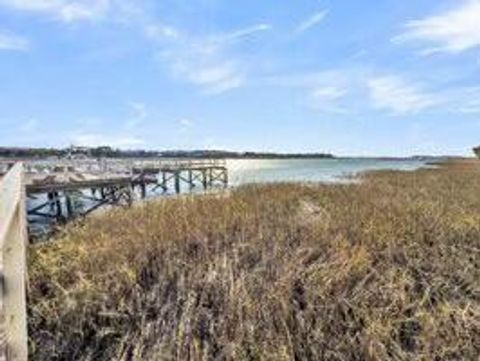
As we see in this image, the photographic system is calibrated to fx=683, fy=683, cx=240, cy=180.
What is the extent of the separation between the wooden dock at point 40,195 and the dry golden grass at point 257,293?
2.71 feet

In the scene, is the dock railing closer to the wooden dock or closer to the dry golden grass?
the wooden dock

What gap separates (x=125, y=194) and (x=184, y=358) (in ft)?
100

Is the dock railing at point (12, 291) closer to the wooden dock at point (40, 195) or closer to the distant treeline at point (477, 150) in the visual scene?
the wooden dock at point (40, 195)

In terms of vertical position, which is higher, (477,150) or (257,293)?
(257,293)

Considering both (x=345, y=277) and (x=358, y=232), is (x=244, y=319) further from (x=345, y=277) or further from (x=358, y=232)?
(x=358, y=232)

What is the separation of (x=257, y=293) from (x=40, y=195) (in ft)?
118

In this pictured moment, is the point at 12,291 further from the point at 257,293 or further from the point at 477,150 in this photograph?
the point at 477,150

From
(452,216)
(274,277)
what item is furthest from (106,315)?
(452,216)

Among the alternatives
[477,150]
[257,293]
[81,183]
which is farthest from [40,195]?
[477,150]

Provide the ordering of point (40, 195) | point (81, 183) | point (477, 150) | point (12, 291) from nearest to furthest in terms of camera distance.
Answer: point (12, 291)
point (81, 183)
point (40, 195)
point (477, 150)

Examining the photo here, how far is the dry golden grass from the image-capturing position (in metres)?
6.57

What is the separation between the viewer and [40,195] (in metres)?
41.2

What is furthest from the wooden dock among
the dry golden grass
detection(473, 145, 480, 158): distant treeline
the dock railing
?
detection(473, 145, 480, 158): distant treeline

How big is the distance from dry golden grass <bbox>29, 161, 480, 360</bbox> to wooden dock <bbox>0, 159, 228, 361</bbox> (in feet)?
2.71
